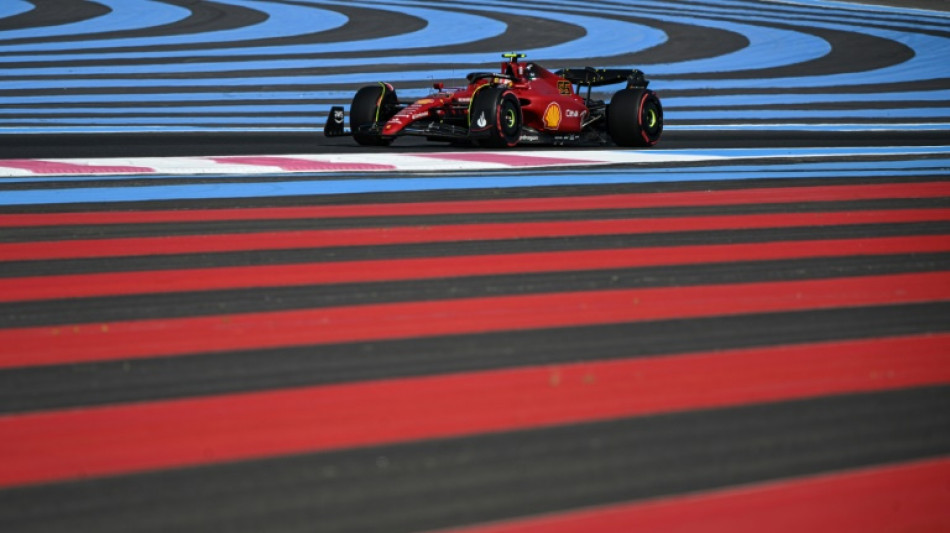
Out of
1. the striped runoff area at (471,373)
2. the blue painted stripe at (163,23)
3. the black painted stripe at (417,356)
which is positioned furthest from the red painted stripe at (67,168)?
the blue painted stripe at (163,23)

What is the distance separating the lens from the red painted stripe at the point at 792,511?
9.41ft

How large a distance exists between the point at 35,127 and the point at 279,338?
9.02m

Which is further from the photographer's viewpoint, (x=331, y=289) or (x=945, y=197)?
(x=945, y=197)

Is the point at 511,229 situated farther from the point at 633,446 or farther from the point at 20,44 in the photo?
the point at 20,44

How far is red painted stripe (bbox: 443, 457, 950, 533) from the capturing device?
2867 millimetres

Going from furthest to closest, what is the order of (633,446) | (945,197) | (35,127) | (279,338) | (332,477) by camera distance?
(35,127) < (945,197) < (279,338) < (633,446) < (332,477)

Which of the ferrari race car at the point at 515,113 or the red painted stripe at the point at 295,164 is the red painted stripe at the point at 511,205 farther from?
the ferrari race car at the point at 515,113

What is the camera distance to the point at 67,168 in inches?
354

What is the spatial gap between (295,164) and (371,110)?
7.25ft

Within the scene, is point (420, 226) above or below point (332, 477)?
below

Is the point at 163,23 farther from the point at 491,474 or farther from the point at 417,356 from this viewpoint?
the point at 491,474

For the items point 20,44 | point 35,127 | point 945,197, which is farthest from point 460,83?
point 945,197

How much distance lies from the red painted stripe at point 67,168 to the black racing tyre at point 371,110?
108 inches

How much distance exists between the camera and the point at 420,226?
21.4ft
